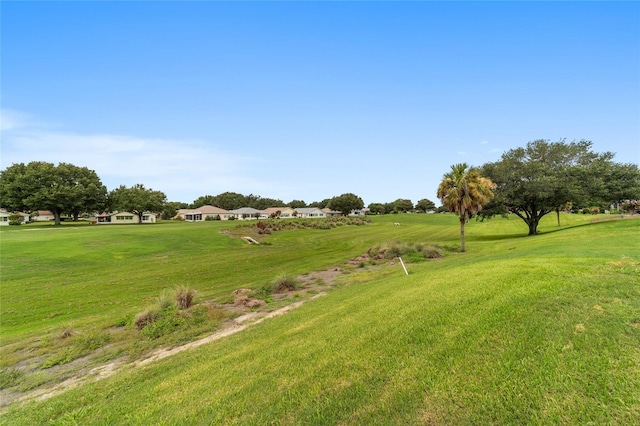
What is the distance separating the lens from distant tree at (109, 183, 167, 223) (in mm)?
72219

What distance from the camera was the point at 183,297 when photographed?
11992 mm

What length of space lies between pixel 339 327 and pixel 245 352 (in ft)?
6.57

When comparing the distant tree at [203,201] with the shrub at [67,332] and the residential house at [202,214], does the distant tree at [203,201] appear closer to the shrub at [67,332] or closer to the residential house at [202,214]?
the residential house at [202,214]

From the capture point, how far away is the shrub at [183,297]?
465 inches

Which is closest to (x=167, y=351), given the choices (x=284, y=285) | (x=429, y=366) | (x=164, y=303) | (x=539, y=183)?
(x=164, y=303)

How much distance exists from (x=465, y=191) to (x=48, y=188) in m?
76.2

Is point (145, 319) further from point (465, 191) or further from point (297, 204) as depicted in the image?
point (297, 204)

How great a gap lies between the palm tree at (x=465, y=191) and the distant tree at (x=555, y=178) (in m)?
6.83

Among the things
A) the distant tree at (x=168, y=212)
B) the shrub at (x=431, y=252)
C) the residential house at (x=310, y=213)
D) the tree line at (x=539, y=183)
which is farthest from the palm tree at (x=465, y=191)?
the residential house at (x=310, y=213)

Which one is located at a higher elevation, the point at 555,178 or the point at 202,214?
the point at 555,178

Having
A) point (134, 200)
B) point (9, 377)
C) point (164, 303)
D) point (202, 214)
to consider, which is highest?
point (134, 200)

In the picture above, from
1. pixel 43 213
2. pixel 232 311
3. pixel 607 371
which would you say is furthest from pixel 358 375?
pixel 43 213

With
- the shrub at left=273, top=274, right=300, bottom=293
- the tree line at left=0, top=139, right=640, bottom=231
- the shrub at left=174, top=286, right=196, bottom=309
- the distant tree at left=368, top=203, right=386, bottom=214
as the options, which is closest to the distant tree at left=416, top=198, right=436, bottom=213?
the distant tree at left=368, top=203, right=386, bottom=214

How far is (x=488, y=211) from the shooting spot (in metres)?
32.7
